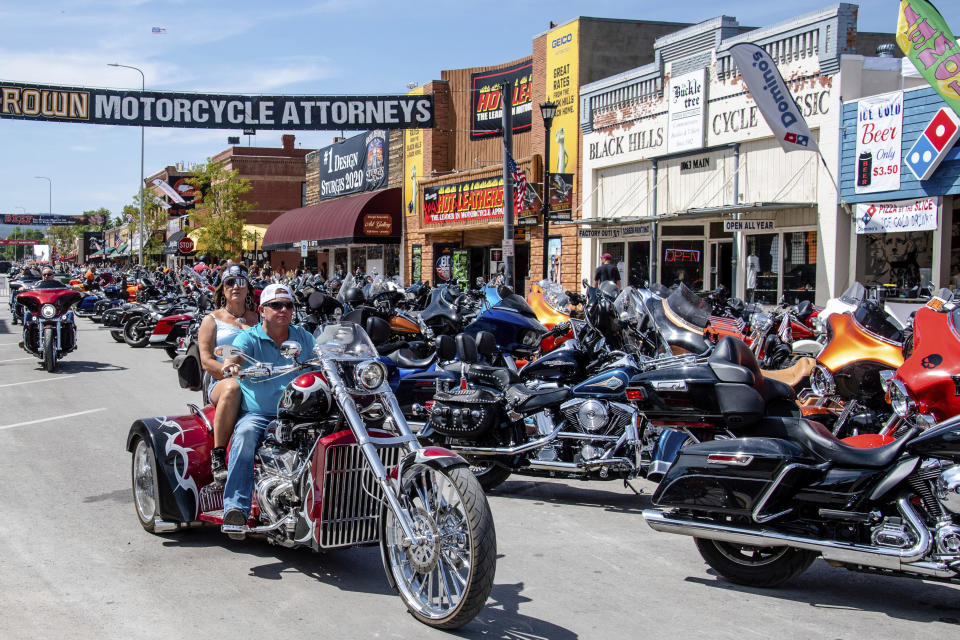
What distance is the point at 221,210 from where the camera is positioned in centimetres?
5506

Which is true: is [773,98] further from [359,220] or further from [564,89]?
[359,220]

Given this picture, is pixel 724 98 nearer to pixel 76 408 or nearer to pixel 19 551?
pixel 76 408

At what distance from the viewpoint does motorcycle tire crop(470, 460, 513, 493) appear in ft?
24.0

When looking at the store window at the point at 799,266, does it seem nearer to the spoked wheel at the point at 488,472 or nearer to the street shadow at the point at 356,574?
the spoked wheel at the point at 488,472

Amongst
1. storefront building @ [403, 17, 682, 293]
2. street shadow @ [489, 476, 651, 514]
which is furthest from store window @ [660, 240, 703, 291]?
street shadow @ [489, 476, 651, 514]

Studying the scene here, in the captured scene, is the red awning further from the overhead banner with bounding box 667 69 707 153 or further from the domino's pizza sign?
the domino's pizza sign

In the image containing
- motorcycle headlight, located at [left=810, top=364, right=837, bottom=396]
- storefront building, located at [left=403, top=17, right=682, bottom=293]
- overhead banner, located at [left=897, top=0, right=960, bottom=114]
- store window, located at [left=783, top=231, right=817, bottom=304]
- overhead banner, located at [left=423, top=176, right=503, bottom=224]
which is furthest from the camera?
overhead banner, located at [left=423, top=176, right=503, bottom=224]

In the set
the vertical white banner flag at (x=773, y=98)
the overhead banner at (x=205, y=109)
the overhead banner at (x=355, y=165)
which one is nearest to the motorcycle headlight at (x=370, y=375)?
the vertical white banner flag at (x=773, y=98)

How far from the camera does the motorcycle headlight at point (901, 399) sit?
5793 mm

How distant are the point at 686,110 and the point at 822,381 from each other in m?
15.9

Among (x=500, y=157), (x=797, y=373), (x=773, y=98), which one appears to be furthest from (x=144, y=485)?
(x=500, y=157)

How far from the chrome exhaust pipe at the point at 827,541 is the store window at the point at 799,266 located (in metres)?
15.4

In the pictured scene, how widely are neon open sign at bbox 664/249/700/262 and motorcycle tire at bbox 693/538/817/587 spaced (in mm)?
18787

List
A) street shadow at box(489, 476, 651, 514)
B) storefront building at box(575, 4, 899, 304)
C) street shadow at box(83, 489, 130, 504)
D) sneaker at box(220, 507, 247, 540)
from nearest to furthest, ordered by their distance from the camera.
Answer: sneaker at box(220, 507, 247, 540), street shadow at box(83, 489, 130, 504), street shadow at box(489, 476, 651, 514), storefront building at box(575, 4, 899, 304)
